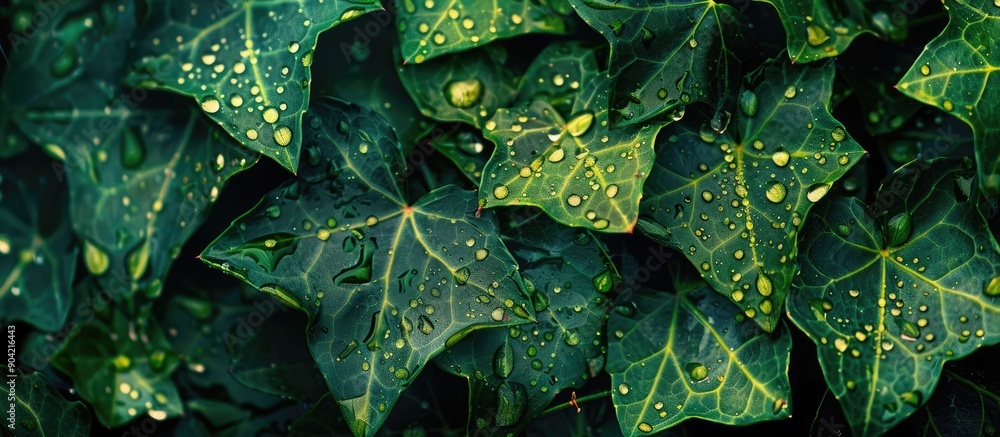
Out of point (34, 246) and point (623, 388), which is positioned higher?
point (34, 246)

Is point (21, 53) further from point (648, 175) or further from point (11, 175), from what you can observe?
point (648, 175)

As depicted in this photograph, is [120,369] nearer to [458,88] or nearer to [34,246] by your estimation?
[34,246]


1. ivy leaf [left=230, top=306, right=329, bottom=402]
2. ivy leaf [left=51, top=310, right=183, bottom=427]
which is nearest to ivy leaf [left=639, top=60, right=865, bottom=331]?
ivy leaf [left=230, top=306, right=329, bottom=402]

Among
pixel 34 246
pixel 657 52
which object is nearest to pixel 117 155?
pixel 34 246

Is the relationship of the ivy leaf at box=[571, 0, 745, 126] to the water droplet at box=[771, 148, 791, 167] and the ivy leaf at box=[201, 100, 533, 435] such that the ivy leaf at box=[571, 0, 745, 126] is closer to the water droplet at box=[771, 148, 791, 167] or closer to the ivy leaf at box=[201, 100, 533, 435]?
the water droplet at box=[771, 148, 791, 167]

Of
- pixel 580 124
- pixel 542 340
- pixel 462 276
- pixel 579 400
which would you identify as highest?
pixel 580 124

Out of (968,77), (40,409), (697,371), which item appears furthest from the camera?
(40,409)

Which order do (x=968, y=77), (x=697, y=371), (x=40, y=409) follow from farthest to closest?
(x=40, y=409) → (x=697, y=371) → (x=968, y=77)

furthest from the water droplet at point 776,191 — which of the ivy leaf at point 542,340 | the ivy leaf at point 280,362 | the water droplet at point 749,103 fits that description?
the ivy leaf at point 280,362
